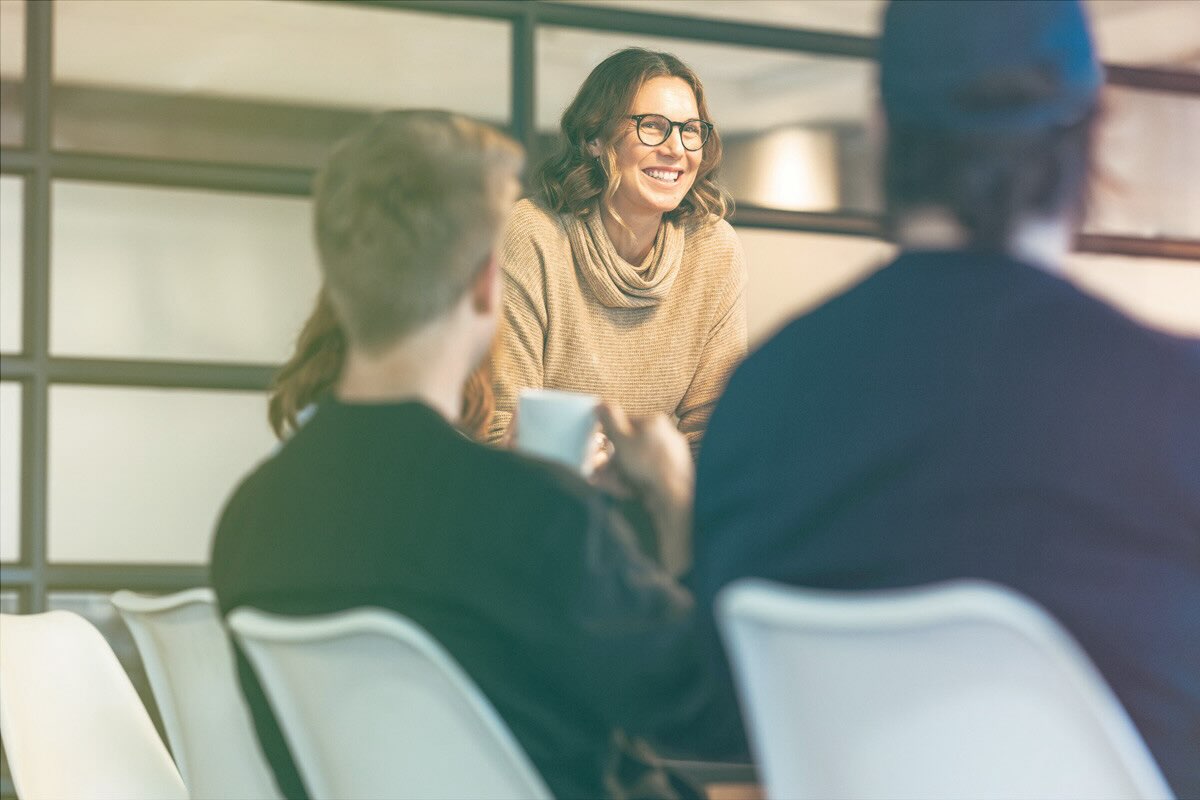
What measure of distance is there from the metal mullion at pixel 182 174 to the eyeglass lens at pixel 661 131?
2.92 ft

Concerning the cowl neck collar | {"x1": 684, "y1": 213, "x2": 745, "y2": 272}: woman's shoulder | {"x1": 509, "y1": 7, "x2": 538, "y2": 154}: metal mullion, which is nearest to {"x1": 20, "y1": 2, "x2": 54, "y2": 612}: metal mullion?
{"x1": 509, "y1": 7, "x2": 538, "y2": 154}: metal mullion

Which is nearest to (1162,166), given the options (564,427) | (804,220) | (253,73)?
(804,220)

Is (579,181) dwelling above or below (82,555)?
above

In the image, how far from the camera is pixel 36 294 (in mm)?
2775

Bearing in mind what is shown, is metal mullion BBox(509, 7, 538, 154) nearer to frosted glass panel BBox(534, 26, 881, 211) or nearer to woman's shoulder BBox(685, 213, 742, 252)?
frosted glass panel BBox(534, 26, 881, 211)

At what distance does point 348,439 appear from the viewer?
3.27ft

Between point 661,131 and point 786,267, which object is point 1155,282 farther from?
point 661,131

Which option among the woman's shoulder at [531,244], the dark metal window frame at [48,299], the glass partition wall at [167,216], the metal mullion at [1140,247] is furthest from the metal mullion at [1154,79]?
the woman's shoulder at [531,244]

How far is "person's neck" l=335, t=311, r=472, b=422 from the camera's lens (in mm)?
1057

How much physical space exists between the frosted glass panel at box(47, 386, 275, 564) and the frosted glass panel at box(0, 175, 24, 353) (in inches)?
6.1

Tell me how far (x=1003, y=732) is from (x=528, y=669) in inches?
13.9

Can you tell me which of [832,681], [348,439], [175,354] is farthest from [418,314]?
[175,354]

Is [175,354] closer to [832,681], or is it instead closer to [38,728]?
[38,728]

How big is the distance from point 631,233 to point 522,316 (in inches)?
12.8
